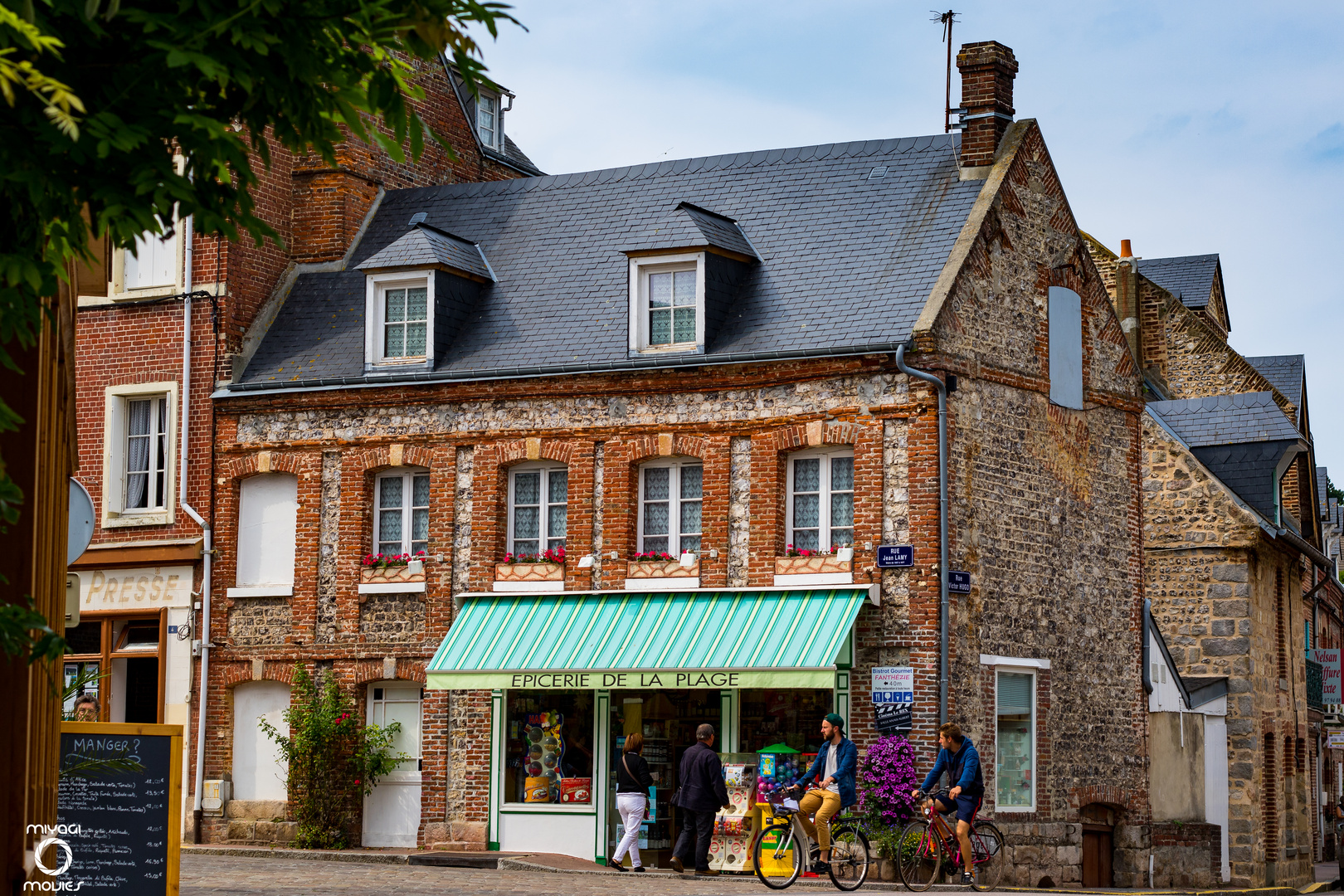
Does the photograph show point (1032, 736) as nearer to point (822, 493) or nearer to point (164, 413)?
point (822, 493)

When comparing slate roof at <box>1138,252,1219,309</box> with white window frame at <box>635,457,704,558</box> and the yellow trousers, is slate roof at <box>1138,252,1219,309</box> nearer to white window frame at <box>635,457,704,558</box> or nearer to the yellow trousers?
white window frame at <box>635,457,704,558</box>

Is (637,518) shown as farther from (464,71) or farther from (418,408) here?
(464,71)

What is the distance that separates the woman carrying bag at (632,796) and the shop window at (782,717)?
1.82 m

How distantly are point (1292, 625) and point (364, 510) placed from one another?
687 inches

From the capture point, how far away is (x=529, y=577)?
22.6 meters

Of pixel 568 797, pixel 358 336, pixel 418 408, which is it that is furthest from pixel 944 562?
pixel 358 336

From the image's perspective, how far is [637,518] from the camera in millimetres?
22312

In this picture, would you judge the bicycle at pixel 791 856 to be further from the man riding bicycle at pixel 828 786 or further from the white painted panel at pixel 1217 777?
the white painted panel at pixel 1217 777

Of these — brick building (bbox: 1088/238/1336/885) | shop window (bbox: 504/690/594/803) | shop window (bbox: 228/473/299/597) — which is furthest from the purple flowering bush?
brick building (bbox: 1088/238/1336/885)

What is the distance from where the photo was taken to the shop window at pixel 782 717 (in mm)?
20953

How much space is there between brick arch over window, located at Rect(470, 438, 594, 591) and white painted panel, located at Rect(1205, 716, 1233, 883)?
1049cm

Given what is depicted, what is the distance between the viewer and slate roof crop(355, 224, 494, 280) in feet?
77.2

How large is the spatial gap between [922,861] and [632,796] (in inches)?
139

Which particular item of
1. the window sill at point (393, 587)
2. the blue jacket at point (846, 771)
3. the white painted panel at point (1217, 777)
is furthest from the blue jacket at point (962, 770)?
the white painted panel at point (1217, 777)
